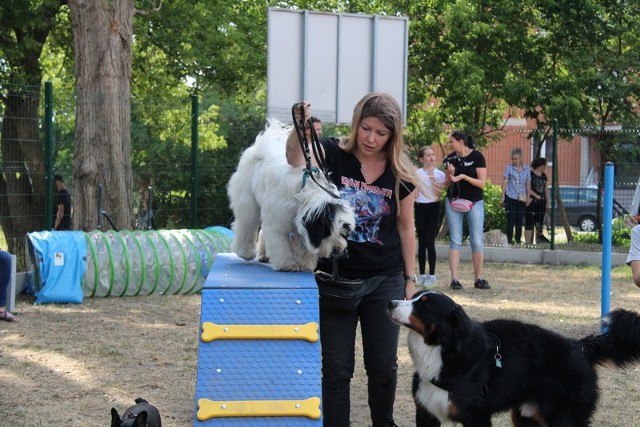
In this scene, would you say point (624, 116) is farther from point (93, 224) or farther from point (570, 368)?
point (570, 368)

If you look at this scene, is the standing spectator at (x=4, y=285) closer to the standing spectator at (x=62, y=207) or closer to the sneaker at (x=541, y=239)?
the standing spectator at (x=62, y=207)

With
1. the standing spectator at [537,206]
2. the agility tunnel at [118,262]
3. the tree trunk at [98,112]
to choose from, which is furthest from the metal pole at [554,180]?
Answer: the tree trunk at [98,112]

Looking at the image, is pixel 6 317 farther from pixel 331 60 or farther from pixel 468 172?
pixel 331 60

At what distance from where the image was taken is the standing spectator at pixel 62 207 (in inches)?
472

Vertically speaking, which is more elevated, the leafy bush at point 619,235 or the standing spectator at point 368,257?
the standing spectator at point 368,257

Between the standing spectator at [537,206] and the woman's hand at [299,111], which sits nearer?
the woman's hand at [299,111]

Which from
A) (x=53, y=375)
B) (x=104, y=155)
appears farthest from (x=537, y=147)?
(x=53, y=375)

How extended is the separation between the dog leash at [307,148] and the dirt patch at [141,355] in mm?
1929

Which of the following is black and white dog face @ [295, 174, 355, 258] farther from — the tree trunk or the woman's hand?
the tree trunk

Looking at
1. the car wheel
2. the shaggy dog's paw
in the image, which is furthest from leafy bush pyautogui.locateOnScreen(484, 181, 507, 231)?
the shaggy dog's paw

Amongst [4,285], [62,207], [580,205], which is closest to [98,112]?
[62,207]

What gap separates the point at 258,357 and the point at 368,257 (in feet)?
2.74

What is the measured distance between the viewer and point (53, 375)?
22.8 ft

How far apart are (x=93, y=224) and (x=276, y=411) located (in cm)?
847
